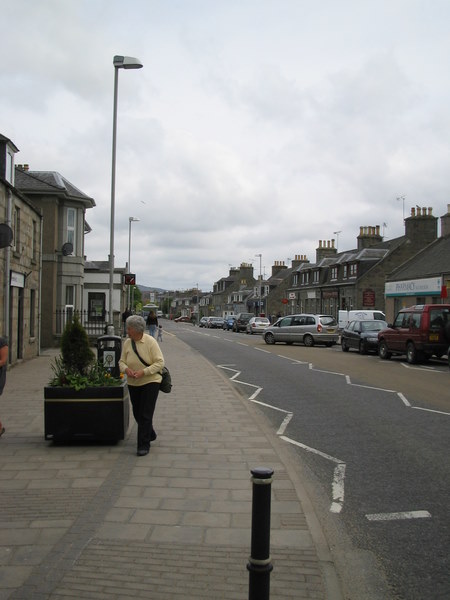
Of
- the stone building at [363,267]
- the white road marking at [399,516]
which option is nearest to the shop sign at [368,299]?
the stone building at [363,267]

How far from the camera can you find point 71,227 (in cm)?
2766

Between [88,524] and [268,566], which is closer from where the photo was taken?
[268,566]

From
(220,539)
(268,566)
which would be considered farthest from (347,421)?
(268,566)

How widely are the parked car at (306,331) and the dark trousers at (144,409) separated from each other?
24952 mm

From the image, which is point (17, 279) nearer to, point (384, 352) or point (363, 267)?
point (384, 352)

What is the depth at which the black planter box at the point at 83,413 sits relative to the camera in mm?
7387

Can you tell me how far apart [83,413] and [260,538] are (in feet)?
15.5

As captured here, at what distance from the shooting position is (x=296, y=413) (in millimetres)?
10773

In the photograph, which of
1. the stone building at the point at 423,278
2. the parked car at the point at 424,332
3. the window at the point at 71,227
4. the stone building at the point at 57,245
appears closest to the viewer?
the parked car at the point at 424,332

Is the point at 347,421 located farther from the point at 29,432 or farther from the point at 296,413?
the point at 29,432

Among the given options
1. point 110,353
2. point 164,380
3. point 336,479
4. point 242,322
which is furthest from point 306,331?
point 336,479

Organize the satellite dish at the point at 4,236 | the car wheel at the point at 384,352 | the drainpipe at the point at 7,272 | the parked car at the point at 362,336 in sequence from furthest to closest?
1. the parked car at the point at 362,336
2. the car wheel at the point at 384,352
3. the drainpipe at the point at 7,272
4. the satellite dish at the point at 4,236

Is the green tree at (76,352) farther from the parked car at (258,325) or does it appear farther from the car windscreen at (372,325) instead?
the parked car at (258,325)

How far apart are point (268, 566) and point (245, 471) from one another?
11.2 ft
